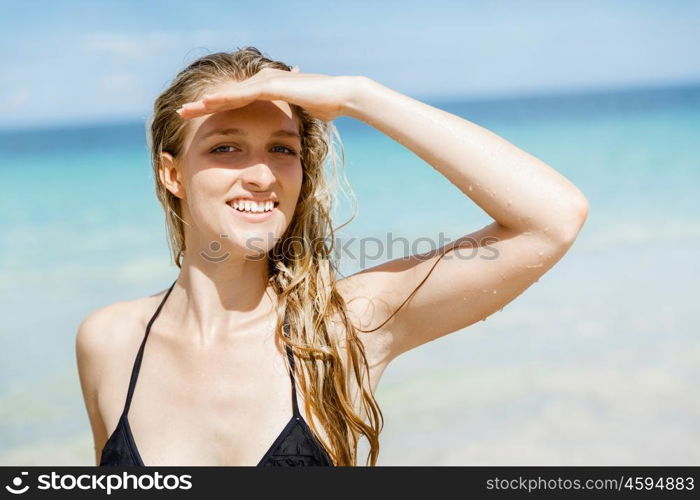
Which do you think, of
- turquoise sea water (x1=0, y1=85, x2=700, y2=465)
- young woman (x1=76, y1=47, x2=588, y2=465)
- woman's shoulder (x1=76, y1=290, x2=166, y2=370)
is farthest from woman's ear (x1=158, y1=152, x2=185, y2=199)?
turquoise sea water (x1=0, y1=85, x2=700, y2=465)

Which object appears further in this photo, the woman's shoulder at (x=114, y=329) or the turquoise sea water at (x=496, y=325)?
the turquoise sea water at (x=496, y=325)

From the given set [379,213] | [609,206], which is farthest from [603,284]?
[379,213]

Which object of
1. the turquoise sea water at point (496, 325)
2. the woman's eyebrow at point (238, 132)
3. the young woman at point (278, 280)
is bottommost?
the young woman at point (278, 280)

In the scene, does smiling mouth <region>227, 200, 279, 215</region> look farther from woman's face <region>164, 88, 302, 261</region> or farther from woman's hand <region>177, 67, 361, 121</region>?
woman's hand <region>177, 67, 361, 121</region>

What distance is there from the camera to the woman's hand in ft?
8.36

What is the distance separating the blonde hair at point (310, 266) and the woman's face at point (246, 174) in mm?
158

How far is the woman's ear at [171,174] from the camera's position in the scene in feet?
9.87

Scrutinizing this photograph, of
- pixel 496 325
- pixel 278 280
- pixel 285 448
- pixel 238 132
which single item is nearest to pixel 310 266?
pixel 278 280

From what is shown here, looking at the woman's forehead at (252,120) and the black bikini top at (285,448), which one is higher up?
the woman's forehead at (252,120)

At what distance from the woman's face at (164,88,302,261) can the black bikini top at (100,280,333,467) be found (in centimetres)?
49

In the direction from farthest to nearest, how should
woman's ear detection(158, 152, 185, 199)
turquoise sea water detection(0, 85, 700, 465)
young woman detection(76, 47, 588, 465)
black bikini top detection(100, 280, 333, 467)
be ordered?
turquoise sea water detection(0, 85, 700, 465) → woman's ear detection(158, 152, 185, 199) → black bikini top detection(100, 280, 333, 467) → young woman detection(76, 47, 588, 465)

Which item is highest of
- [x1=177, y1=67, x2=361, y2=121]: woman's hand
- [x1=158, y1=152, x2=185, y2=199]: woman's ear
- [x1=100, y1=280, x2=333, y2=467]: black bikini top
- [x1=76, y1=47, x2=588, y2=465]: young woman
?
[x1=158, y1=152, x2=185, y2=199]: woman's ear

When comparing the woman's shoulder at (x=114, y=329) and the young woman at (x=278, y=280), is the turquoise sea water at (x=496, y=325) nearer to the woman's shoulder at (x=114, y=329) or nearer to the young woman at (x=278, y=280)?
the young woman at (x=278, y=280)

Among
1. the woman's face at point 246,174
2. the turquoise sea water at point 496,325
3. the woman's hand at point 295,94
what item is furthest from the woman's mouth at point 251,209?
the turquoise sea water at point 496,325
